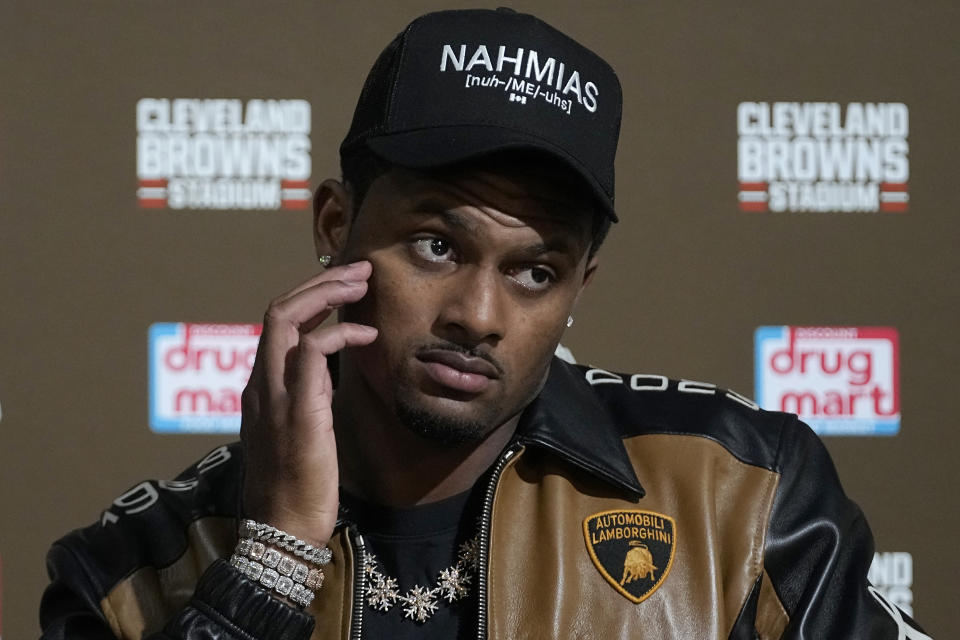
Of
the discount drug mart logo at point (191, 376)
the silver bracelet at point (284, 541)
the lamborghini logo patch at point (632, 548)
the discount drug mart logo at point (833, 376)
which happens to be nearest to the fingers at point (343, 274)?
the silver bracelet at point (284, 541)

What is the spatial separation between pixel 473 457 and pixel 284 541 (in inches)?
8.4

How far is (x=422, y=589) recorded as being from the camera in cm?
114

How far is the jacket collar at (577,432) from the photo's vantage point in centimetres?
117

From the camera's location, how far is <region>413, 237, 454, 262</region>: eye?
3.51 feet

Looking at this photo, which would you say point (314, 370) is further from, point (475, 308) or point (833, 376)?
point (833, 376)

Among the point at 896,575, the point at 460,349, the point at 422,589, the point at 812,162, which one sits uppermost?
the point at 812,162

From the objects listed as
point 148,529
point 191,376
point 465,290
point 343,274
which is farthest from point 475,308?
point 191,376

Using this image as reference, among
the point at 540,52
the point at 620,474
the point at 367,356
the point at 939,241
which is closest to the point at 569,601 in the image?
the point at 620,474

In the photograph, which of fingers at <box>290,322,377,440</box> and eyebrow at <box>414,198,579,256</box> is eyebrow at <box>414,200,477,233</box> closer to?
eyebrow at <box>414,198,579,256</box>

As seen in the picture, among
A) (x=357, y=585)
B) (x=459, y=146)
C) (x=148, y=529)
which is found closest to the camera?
(x=459, y=146)

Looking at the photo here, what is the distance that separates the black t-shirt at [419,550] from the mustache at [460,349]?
18 centimetres

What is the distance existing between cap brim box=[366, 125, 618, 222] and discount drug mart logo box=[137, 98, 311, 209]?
3.42ft

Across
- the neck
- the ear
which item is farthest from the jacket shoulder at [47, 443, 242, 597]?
the ear

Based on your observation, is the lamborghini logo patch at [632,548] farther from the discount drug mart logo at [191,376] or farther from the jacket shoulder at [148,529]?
the discount drug mart logo at [191,376]
